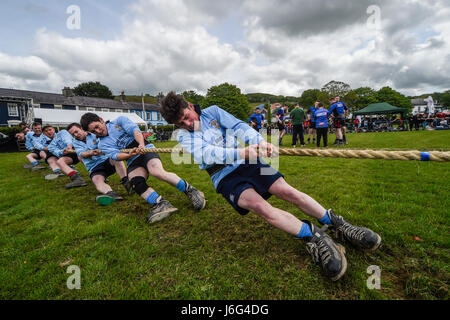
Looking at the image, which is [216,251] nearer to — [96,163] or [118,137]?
[118,137]

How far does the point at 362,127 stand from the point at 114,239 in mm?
25533

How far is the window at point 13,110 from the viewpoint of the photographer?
30730 mm

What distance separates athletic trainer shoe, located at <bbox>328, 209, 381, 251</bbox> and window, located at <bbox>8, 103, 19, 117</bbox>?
46.0m

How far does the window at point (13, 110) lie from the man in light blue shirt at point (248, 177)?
44.5 meters

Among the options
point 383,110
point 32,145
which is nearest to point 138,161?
point 32,145

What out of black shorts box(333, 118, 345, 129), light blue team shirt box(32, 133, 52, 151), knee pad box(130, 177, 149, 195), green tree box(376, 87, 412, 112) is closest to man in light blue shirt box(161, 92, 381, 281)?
knee pad box(130, 177, 149, 195)

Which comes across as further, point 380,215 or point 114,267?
point 380,215

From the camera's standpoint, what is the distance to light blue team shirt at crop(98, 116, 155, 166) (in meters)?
3.70

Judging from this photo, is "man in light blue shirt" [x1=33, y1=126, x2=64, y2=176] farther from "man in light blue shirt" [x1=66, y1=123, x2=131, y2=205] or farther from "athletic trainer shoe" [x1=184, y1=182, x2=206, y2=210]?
"athletic trainer shoe" [x1=184, y1=182, x2=206, y2=210]

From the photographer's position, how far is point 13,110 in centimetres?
3106

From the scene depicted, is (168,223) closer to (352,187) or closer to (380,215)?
(380,215)

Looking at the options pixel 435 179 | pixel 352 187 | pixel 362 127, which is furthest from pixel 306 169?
pixel 362 127

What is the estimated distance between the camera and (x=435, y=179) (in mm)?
3580
